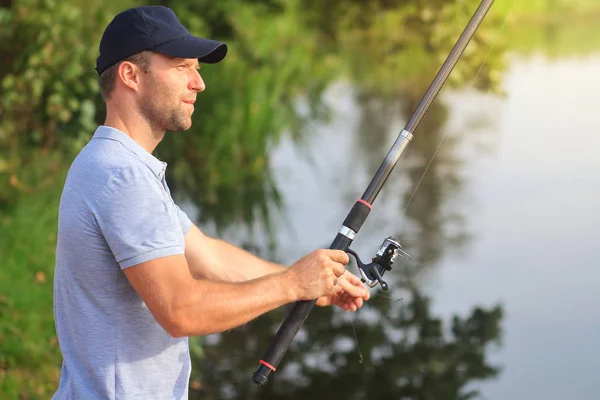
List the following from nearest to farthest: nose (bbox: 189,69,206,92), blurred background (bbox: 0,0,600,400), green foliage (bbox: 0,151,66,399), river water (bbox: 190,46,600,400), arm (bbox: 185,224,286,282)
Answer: nose (bbox: 189,69,206,92) → arm (bbox: 185,224,286,282) → green foliage (bbox: 0,151,66,399) → blurred background (bbox: 0,0,600,400) → river water (bbox: 190,46,600,400)

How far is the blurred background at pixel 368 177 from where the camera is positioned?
4.96 meters

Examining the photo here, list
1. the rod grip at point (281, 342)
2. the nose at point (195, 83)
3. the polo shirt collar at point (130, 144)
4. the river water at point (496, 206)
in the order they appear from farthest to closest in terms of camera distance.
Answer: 1. the river water at point (496, 206)
2. the rod grip at point (281, 342)
3. the nose at point (195, 83)
4. the polo shirt collar at point (130, 144)

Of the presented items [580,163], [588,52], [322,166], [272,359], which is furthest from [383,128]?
[272,359]

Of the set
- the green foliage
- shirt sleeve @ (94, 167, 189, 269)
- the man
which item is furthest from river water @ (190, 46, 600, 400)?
shirt sleeve @ (94, 167, 189, 269)

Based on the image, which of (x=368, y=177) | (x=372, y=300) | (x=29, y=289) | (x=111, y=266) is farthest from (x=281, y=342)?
(x=368, y=177)

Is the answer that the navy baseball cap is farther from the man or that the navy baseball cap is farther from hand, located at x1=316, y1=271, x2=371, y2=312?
hand, located at x1=316, y1=271, x2=371, y2=312

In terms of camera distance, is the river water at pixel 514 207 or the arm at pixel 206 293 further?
the river water at pixel 514 207

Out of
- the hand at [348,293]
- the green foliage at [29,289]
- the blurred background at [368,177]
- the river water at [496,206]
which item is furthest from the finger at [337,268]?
the river water at [496,206]

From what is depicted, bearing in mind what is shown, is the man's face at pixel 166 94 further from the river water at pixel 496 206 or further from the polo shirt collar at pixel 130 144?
the river water at pixel 496 206

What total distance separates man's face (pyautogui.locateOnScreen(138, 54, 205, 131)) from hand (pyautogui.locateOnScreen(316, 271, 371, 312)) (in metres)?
0.58

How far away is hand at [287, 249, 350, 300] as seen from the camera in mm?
1748

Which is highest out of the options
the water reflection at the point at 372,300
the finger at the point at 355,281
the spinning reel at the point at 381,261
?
the water reflection at the point at 372,300

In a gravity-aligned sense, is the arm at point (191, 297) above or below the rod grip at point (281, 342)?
below

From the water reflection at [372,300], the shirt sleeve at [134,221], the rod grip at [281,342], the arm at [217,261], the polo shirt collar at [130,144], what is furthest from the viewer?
the water reflection at [372,300]
